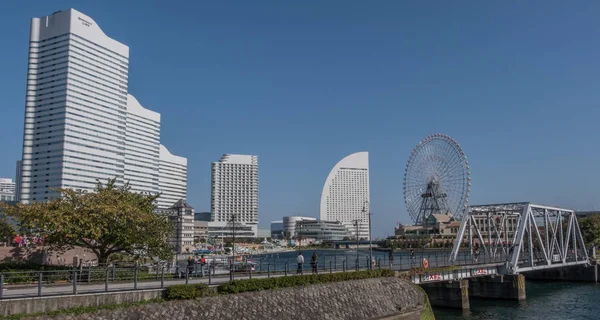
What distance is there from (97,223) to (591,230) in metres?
108

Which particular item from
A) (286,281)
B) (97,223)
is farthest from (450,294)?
(97,223)

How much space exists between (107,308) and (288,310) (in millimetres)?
11574

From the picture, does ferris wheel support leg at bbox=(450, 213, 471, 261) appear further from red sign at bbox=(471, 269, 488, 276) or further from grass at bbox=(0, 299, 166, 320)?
grass at bbox=(0, 299, 166, 320)

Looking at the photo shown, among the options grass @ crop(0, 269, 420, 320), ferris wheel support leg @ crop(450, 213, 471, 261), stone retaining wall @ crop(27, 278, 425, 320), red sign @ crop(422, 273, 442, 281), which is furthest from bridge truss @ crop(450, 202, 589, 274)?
grass @ crop(0, 269, 420, 320)

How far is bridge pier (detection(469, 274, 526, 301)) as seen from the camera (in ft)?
190

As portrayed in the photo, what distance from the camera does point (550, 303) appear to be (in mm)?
56938

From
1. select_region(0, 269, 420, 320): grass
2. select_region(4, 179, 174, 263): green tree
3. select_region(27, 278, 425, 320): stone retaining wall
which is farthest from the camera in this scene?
select_region(4, 179, 174, 263): green tree

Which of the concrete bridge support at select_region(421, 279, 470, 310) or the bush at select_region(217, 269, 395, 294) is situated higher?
the bush at select_region(217, 269, 395, 294)

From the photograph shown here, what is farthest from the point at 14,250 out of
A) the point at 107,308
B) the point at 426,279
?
the point at 426,279

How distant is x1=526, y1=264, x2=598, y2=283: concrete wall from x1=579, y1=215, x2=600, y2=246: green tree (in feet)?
99.0

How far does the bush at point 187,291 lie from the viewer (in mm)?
27433

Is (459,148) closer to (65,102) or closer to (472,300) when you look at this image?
(472,300)

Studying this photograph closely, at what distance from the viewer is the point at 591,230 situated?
366 feet

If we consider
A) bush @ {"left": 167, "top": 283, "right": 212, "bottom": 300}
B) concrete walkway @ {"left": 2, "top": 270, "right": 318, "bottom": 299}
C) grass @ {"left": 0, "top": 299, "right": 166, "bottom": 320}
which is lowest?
grass @ {"left": 0, "top": 299, "right": 166, "bottom": 320}
